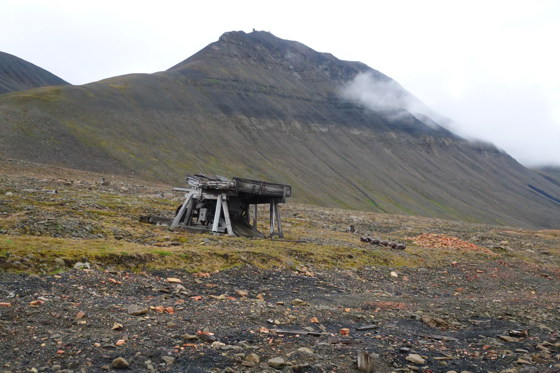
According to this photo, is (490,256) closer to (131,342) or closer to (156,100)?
(131,342)

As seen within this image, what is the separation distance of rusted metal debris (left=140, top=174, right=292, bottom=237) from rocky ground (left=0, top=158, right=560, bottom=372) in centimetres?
322

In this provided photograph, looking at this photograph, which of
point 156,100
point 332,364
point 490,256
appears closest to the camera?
point 332,364

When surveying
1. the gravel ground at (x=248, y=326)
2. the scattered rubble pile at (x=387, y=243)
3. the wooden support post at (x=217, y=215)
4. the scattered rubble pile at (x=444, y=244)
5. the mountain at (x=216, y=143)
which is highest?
the mountain at (x=216, y=143)

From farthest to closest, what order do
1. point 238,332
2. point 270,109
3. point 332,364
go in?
1. point 270,109
2. point 238,332
3. point 332,364

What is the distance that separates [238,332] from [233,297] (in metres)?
4.18

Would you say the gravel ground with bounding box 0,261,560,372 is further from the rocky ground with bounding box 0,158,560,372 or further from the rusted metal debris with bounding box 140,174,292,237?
the rusted metal debris with bounding box 140,174,292,237

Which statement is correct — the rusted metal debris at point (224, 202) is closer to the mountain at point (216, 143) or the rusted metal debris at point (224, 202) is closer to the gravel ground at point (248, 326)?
the gravel ground at point (248, 326)

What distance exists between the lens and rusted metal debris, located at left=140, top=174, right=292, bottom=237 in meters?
28.1

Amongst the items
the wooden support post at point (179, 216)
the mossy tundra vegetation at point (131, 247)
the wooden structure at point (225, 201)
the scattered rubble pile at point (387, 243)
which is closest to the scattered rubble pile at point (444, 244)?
the mossy tundra vegetation at point (131, 247)

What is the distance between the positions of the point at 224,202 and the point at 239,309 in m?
15.5

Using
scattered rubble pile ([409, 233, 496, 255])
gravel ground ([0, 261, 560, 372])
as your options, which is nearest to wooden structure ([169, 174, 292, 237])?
gravel ground ([0, 261, 560, 372])

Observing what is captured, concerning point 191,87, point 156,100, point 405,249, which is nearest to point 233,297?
point 405,249

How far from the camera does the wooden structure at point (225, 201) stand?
28.1 metres

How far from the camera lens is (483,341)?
40.4 feet
